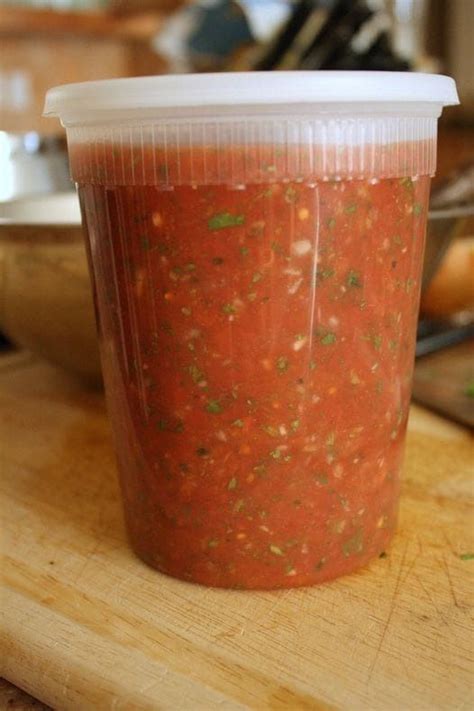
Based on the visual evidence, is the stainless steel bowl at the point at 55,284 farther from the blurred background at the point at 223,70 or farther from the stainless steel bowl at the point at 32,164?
the stainless steel bowl at the point at 32,164

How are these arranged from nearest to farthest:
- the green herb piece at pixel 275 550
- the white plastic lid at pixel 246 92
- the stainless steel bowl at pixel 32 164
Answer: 1. the white plastic lid at pixel 246 92
2. the green herb piece at pixel 275 550
3. the stainless steel bowl at pixel 32 164

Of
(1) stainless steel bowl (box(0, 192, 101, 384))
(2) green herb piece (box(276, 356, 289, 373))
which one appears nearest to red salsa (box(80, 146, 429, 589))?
(2) green herb piece (box(276, 356, 289, 373))

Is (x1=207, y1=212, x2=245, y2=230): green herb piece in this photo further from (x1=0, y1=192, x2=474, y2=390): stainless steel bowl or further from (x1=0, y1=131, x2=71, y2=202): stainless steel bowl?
(x1=0, y1=131, x2=71, y2=202): stainless steel bowl

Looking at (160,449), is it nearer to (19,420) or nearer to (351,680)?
(351,680)

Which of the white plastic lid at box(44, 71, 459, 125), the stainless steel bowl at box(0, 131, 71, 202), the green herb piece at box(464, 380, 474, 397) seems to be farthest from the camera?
the stainless steel bowl at box(0, 131, 71, 202)

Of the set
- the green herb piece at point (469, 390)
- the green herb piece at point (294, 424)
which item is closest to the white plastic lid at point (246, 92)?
the green herb piece at point (294, 424)

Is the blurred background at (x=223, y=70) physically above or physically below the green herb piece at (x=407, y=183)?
below

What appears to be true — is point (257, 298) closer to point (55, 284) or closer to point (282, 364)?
point (282, 364)
